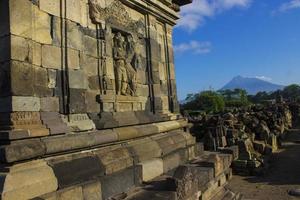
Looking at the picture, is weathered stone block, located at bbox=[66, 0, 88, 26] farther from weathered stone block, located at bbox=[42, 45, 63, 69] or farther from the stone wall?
weathered stone block, located at bbox=[42, 45, 63, 69]

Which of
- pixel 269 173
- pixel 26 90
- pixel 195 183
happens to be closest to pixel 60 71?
pixel 26 90

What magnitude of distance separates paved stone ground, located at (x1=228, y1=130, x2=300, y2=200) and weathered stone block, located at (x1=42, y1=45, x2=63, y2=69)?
6010 millimetres

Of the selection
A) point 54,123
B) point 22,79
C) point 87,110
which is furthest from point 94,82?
point 22,79

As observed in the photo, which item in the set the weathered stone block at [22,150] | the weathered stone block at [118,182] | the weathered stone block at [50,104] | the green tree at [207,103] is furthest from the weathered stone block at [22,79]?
the green tree at [207,103]

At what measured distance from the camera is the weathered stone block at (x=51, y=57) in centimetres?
456

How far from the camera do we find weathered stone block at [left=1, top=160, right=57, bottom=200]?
358 centimetres

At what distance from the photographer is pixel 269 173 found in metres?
11.6

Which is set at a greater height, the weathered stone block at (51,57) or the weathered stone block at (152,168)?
the weathered stone block at (51,57)

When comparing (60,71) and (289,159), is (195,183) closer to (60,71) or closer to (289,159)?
(60,71)

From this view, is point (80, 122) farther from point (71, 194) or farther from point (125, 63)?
point (125, 63)

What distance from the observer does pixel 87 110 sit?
5.21 m

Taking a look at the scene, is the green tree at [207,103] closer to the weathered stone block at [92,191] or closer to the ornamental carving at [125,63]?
the ornamental carving at [125,63]

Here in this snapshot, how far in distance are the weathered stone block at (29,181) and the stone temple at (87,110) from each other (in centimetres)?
1

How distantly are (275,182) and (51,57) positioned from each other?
27.0 feet
